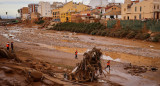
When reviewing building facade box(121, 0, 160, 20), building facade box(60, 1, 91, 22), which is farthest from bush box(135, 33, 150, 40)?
building facade box(60, 1, 91, 22)

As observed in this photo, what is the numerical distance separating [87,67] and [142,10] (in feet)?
97.3

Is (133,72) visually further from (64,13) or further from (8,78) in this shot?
(64,13)

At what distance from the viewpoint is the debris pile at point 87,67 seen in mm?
10961

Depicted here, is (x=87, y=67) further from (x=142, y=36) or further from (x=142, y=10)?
(x=142, y=10)

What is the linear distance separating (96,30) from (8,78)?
3724 centimetres

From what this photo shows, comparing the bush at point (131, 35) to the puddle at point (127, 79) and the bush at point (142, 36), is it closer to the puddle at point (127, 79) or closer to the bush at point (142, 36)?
the bush at point (142, 36)

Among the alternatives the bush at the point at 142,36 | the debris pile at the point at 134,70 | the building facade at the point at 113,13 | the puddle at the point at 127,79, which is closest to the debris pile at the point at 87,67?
the puddle at the point at 127,79

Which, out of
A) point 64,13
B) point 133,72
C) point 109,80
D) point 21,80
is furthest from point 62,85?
point 64,13

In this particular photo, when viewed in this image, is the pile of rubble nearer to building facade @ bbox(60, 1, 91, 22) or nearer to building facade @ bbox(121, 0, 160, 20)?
building facade @ bbox(121, 0, 160, 20)

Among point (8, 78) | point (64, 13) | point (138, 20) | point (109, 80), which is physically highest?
point (64, 13)

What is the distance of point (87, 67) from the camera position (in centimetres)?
1097

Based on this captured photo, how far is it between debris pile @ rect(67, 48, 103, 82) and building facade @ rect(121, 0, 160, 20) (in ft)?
89.8

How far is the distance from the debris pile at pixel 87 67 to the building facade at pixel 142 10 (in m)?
27.4

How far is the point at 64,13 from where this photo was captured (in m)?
67.4
